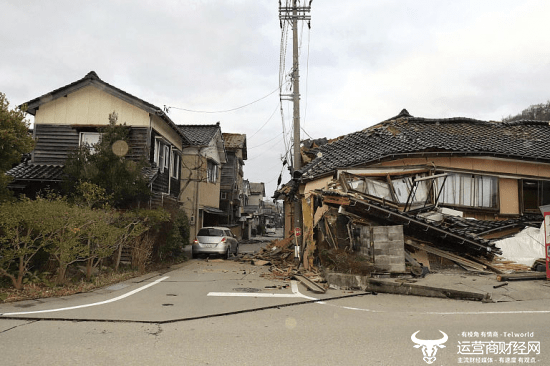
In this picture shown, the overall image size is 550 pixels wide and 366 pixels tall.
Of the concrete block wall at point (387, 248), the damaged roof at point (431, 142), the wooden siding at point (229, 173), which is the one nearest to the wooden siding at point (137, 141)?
the damaged roof at point (431, 142)

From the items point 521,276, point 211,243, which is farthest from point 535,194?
point 211,243

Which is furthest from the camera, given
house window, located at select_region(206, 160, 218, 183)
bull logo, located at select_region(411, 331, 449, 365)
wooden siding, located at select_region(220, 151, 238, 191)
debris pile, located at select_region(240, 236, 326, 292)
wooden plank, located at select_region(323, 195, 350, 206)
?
wooden siding, located at select_region(220, 151, 238, 191)

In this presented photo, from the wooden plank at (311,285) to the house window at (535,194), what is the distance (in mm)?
9982

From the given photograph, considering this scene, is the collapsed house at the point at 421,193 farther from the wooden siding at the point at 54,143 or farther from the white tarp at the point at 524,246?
the wooden siding at the point at 54,143

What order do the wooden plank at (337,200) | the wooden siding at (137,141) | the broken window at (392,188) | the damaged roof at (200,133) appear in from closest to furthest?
the wooden plank at (337,200) < the broken window at (392,188) < the wooden siding at (137,141) < the damaged roof at (200,133)

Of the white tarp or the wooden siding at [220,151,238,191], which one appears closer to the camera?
the white tarp

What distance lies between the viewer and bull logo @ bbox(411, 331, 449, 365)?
4.56m

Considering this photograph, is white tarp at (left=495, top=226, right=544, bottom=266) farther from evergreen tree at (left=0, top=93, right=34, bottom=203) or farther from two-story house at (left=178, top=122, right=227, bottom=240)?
two-story house at (left=178, top=122, right=227, bottom=240)

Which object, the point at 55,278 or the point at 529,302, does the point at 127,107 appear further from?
the point at 529,302

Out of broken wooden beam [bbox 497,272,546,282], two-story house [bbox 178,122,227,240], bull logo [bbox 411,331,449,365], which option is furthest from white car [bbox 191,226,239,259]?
bull logo [bbox 411,331,449,365]

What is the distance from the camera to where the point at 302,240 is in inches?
562

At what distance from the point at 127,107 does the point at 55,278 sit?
10.7 meters

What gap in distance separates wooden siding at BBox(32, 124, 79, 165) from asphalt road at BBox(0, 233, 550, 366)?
37.1ft

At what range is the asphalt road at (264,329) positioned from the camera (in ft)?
15.0
